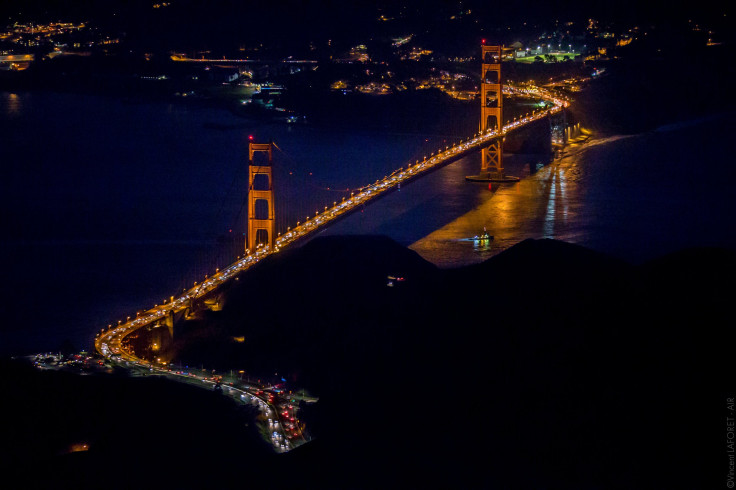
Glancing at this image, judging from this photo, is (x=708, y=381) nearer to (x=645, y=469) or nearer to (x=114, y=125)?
(x=645, y=469)

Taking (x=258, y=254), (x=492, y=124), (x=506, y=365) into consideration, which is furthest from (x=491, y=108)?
(x=506, y=365)

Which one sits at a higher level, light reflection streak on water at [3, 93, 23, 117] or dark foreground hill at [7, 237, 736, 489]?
light reflection streak on water at [3, 93, 23, 117]

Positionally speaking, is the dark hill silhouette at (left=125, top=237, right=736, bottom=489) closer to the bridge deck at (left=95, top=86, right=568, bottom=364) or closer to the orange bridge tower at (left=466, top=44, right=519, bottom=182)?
the bridge deck at (left=95, top=86, right=568, bottom=364)

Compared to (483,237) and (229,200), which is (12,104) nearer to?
(229,200)

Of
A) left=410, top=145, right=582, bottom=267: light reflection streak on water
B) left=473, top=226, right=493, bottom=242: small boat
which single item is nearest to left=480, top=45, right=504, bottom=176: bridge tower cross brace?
left=410, top=145, right=582, bottom=267: light reflection streak on water

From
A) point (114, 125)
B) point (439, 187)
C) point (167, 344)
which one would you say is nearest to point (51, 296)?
point (167, 344)

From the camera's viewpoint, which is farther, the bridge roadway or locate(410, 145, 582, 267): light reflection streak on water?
locate(410, 145, 582, 267): light reflection streak on water
